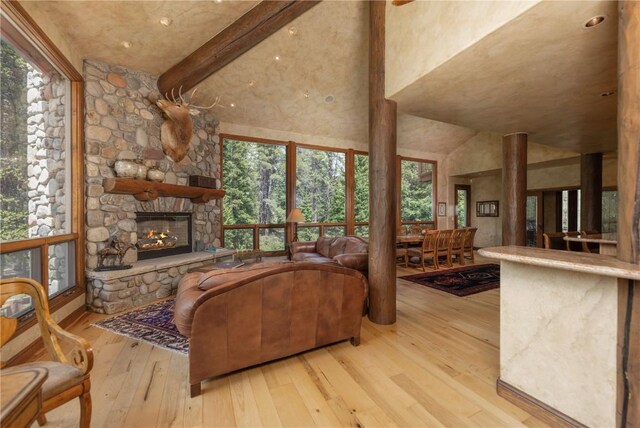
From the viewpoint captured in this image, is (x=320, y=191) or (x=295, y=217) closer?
(x=295, y=217)

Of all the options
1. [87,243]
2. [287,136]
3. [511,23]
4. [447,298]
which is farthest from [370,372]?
[287,136]

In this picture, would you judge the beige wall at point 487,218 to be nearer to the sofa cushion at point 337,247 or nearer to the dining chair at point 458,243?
the dining chair at point 458,243

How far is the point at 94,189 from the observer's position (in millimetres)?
3457

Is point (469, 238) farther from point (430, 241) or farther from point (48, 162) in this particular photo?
point (48, 162)

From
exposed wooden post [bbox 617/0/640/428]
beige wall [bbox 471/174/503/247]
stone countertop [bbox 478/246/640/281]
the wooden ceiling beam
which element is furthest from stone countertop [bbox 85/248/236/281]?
beige wall [bbox 471/174/503/247]

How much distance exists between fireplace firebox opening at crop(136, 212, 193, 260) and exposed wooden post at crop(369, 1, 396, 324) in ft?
10.8

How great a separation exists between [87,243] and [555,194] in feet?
34.2

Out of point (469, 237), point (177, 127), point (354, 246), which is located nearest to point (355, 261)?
point (354, 246)

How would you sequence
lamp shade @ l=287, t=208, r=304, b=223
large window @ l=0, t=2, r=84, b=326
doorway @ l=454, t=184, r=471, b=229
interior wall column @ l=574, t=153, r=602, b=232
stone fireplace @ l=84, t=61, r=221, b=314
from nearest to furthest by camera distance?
large window @ l=0, t=2, r=84, b=326 < stone fireplace @ l=84, t=61, r=221, b=314 < interior wall column @ l=574, t=153, r=602, b=232 < lamp shade @ l=287, t=208, r=304, b=223 < doorway @ l=454, t=184, r=471, b=229

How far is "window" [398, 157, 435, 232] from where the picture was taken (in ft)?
26.0

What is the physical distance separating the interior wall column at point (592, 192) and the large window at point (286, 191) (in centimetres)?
380

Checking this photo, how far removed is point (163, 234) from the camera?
4.41 m

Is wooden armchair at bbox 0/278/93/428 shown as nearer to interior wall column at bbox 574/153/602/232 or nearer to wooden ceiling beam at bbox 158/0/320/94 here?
wooden ceiling beam at bbox 158/0/320/94

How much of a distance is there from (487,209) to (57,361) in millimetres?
9986
